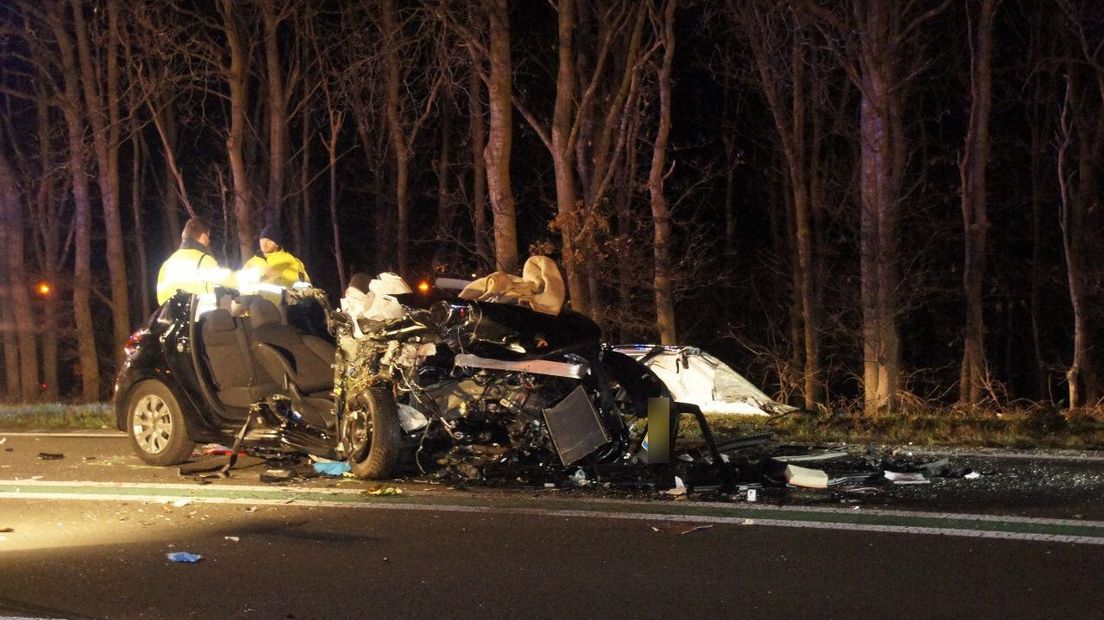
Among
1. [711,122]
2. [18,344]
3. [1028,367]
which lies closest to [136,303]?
[18,344]

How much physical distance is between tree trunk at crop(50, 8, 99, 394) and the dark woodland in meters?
0.07

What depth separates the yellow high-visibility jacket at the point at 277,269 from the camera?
11055 mm

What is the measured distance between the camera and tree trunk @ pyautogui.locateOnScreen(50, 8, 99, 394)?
25.5 m

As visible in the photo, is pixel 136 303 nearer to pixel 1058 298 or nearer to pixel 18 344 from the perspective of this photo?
pixel 18 344

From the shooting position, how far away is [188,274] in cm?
1073

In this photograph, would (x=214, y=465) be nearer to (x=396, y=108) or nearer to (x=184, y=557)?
(x=184, y=557)

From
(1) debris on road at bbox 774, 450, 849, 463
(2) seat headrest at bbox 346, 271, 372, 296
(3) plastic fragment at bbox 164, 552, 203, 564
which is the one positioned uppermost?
(2) seat headrest at bbox 346, 271, 372, 296

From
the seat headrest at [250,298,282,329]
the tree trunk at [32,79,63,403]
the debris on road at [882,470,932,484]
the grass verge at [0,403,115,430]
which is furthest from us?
the tree trunk at [32,79,63,403]

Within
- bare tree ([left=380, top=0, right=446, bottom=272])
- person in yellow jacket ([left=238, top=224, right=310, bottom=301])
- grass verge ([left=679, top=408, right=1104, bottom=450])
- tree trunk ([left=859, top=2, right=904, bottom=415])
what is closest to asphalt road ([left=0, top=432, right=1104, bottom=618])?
grass verge ([left=679, top=408, right=1104, bottom=450])

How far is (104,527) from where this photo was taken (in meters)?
7.71

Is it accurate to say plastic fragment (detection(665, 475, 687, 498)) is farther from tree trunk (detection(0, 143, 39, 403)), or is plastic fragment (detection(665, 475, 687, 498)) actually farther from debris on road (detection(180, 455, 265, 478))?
tree trunk (detection(0, 143, 39, 403))

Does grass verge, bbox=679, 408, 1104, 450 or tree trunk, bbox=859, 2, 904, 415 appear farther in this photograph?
tree trunk, bbox=859, 2, 904, 415

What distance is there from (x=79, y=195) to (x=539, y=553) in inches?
875

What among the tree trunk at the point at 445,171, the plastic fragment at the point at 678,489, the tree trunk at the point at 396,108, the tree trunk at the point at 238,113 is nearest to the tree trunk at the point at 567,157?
the tree trunk at the point at 238,113
